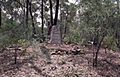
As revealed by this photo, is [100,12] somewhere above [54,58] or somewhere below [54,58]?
above

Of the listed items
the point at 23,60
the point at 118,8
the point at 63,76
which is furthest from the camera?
the point at 23,60

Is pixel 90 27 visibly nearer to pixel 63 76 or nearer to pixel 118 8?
pixel 118 8

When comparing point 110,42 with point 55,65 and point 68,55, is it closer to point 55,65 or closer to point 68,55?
point 68,55

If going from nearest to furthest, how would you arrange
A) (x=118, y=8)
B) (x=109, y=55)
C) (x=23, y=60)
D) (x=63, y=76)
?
(x=63, y=76) < (x=118, y=8) < (x=23, y=60) < (x=109, y=55)

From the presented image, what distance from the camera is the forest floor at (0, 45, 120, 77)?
8.24 m

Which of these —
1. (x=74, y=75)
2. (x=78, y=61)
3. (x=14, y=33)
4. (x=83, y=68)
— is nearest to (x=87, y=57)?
(x=78, y=61)

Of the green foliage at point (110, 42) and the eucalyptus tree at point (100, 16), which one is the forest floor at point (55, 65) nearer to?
the green foliage at point (110, 42)

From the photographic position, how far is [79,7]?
890 centimetres

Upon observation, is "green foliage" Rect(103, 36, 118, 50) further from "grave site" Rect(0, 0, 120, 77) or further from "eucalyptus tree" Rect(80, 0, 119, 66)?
"eucalyptus tree" Rect(80, 0, 119, 66)

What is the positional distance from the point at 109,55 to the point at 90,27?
3.02m

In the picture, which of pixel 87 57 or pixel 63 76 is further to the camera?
pixel 87 57

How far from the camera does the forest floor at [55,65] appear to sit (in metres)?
8.24

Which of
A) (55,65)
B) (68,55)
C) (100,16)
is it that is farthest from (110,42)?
(55,65)

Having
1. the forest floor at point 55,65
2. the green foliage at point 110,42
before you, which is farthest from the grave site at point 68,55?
the green foliage at point 110,42
